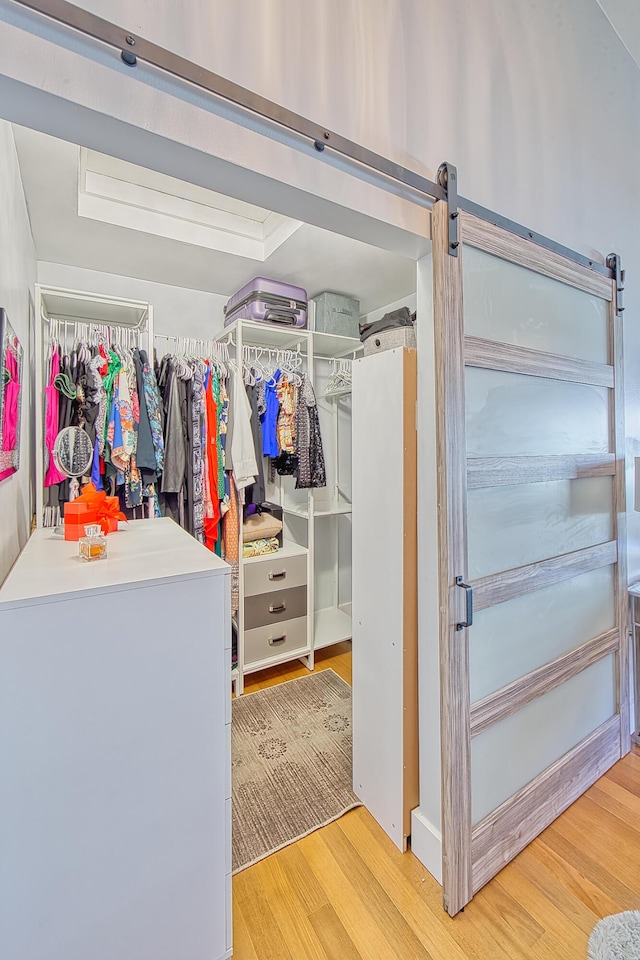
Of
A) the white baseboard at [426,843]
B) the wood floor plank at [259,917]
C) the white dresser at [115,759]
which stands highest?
the white dresser at [115,759]

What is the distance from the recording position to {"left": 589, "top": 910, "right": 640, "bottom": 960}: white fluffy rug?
113 cm

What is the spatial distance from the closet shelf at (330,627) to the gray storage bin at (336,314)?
200cm

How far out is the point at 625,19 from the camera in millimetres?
1872

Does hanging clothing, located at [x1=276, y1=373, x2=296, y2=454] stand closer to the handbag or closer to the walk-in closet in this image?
the walk-in closet

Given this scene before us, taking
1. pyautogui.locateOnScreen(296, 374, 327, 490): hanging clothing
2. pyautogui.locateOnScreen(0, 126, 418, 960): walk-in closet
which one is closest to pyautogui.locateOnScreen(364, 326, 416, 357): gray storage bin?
pyautogui.locateOnScreen(0, 126, 418, 960): walk-in closet

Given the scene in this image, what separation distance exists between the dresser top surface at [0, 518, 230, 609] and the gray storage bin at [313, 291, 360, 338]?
190 centimetres

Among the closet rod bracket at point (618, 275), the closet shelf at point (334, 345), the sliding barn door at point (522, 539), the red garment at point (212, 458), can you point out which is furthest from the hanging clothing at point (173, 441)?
the closet rod bracket at point (618, 275)

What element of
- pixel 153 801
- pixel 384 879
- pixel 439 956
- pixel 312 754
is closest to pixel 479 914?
pixel 439 956

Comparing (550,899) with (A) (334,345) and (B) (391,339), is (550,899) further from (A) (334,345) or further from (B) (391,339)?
(A) (334,345)

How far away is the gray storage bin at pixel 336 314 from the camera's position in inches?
111

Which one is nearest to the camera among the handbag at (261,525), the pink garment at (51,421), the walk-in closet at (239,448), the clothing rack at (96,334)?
the walk-in closet at (239,448)

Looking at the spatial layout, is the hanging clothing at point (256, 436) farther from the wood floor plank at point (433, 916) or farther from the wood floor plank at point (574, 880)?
the wood floor plank at point (574, 880)

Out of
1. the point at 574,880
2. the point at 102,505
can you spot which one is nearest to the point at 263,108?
the point at 102,505

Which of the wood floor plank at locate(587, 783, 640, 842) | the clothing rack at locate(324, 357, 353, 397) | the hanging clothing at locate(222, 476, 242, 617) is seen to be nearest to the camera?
the wood floor plank at locate(587, 783, 640, 842)
